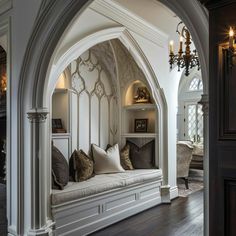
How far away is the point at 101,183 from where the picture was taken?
3660mm

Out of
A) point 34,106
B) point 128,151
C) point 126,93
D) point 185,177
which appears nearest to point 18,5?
point 34,106

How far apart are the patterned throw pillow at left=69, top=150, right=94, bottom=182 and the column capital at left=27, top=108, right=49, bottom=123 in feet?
3.78

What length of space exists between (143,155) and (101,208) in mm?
1531

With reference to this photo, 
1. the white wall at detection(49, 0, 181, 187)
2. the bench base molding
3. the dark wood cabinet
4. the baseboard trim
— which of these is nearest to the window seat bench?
the bench base molding

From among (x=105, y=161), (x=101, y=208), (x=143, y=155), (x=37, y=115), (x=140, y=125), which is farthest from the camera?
(x=140, y=125)

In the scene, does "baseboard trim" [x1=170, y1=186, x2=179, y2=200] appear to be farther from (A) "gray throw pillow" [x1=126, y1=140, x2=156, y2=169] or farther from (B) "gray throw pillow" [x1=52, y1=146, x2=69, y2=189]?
(B) "gray throw pillow" [x1=52, y1=146, x2=69, y2=189]

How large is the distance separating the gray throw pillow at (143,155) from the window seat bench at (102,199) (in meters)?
0.21

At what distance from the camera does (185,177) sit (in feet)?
20.0

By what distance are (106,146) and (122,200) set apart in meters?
1.15

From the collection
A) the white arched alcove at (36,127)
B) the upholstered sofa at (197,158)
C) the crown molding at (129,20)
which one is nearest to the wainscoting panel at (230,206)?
the white arched alcove at (36,127)

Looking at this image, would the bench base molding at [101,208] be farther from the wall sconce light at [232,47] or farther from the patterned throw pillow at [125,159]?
the wall sconce light at [232,47]

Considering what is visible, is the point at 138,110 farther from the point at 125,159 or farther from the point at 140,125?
the point at 125,159

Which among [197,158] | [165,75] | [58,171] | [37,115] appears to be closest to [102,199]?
[58,171]

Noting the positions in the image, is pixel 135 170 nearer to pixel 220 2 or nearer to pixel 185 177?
pixel 185 177
